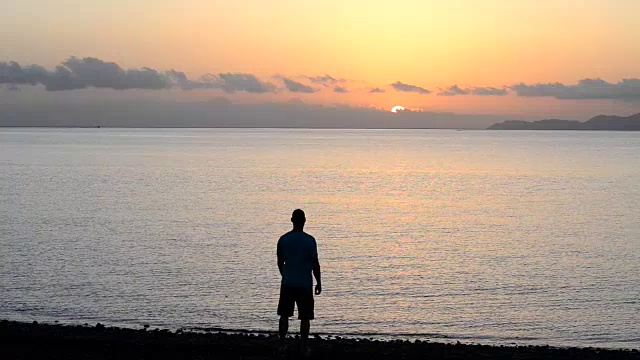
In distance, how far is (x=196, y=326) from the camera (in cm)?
2291

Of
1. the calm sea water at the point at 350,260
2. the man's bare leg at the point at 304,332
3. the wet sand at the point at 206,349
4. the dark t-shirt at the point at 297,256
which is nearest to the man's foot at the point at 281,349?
the wet sand at the point at 206,349

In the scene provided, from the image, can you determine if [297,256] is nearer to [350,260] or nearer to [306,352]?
[306,352]

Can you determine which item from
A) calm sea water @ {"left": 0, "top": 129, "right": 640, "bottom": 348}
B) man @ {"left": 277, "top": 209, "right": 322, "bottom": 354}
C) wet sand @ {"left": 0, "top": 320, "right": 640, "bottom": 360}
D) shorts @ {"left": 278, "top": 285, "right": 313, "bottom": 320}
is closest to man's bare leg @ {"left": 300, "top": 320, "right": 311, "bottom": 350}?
man @ {"left": 277, "top": 209, "right": 322, "bottom": 354}

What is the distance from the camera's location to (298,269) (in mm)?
14133

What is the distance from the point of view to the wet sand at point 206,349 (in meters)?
14.7

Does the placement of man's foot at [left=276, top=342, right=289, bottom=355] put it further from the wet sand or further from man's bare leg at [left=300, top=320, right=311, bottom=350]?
man's bare leg at [left=300, top=320, right=311, bottom=350]

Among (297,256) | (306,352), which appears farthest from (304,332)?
(297,256)

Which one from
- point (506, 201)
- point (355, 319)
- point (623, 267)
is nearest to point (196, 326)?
point (355, 319)

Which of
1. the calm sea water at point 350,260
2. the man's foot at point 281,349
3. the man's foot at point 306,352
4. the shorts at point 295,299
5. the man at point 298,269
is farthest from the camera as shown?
→ the calm sea water at point 350,260

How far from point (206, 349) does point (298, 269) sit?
8.36ft

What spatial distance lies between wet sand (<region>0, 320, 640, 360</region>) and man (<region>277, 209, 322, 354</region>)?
0.79 m

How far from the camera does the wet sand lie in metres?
14.7

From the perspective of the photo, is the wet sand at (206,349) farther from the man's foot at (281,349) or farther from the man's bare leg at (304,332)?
the man's bare leg at (304,332)

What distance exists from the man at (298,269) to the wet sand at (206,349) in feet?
2.60
